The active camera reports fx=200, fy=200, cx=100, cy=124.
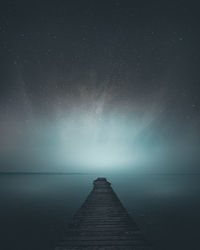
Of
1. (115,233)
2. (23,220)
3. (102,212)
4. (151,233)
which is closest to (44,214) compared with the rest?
(23,220)

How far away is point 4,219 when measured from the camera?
23.2 meters

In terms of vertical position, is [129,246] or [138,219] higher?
[138,219]

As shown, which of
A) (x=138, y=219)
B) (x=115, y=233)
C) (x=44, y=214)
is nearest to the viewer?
(x=115, y=233)

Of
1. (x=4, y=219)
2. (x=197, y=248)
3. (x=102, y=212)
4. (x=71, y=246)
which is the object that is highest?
(x=4, y=219)

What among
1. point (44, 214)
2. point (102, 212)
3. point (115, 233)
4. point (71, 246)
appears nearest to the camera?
point (71, 246)

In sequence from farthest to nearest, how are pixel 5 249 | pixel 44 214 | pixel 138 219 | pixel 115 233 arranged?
pixel 44 214
pixel 138 219
pixel 5 249
pixel 115 233

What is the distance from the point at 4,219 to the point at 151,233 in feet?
54.9

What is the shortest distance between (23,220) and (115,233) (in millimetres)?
17936

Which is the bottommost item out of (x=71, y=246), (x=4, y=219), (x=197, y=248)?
(x=197, y=248)

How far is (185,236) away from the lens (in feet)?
56.2

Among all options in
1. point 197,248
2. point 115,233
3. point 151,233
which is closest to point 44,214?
point 151,233

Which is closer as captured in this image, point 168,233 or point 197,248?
point 197,248

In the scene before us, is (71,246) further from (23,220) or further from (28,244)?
(23,220)

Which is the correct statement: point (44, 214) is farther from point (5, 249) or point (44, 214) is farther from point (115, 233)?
point (115, 233)
